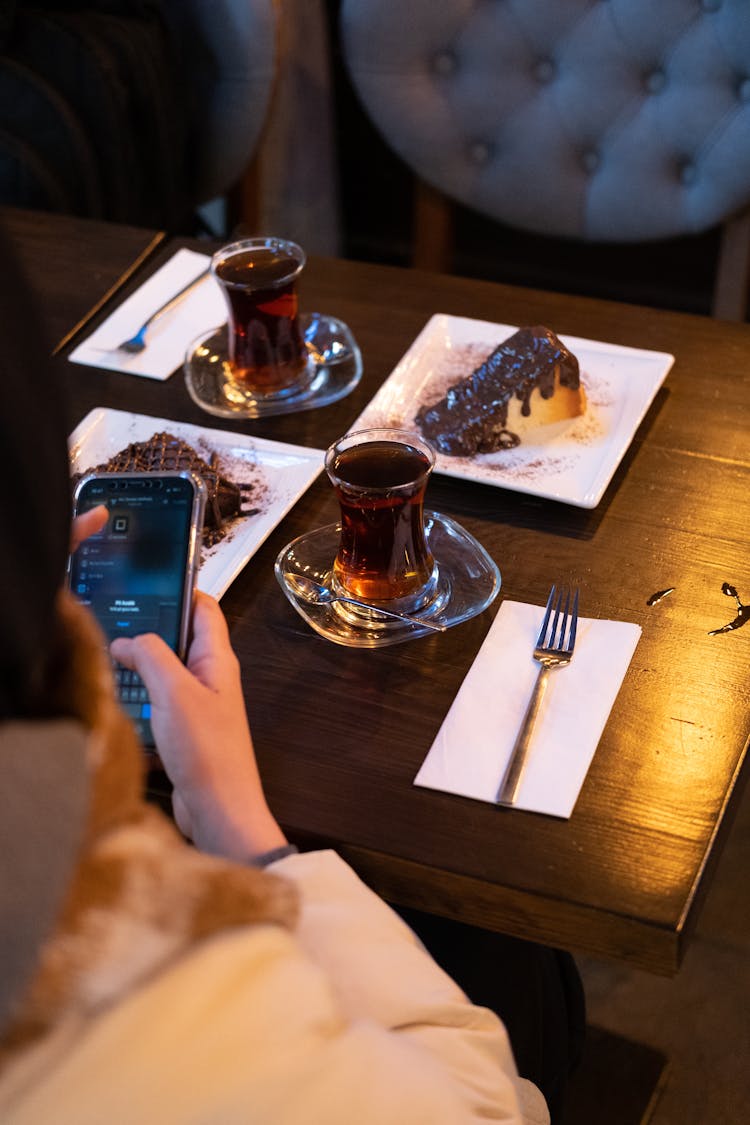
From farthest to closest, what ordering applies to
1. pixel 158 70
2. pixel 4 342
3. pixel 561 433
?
pixel 158 70 → pixel 561 433 → pixel 4 342

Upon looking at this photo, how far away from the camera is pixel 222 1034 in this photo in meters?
0.58

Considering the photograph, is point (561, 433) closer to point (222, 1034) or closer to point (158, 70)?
point (222, 1034)

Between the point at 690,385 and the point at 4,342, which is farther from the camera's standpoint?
the point at 690,385

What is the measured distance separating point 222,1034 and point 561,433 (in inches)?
33.7

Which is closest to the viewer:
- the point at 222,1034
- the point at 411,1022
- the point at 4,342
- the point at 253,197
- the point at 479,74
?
the point at 4,342

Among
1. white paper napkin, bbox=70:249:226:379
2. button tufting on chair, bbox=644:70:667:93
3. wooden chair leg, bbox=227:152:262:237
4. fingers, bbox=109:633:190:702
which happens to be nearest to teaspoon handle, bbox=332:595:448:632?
fingers, bbox=109:633:190:702

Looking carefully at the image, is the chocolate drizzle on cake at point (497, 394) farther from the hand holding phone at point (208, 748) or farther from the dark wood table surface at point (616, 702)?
the hand holding phone at point (208, 748)

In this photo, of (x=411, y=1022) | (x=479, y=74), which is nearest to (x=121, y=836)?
(x=411, y=1022)

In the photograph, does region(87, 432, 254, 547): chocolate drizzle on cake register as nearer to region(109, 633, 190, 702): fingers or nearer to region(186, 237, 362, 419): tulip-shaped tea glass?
region(186, 237, 362, 419): tulip-shaped tea glass

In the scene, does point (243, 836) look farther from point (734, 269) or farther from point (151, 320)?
point (734, 269)

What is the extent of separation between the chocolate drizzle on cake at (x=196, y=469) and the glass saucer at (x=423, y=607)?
0.07 metres

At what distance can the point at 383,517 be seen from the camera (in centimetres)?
108

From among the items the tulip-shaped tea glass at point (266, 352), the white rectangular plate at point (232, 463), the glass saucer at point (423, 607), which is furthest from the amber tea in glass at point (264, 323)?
the glass saucer at point (423, 607)

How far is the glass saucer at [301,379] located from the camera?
4.53 feet
